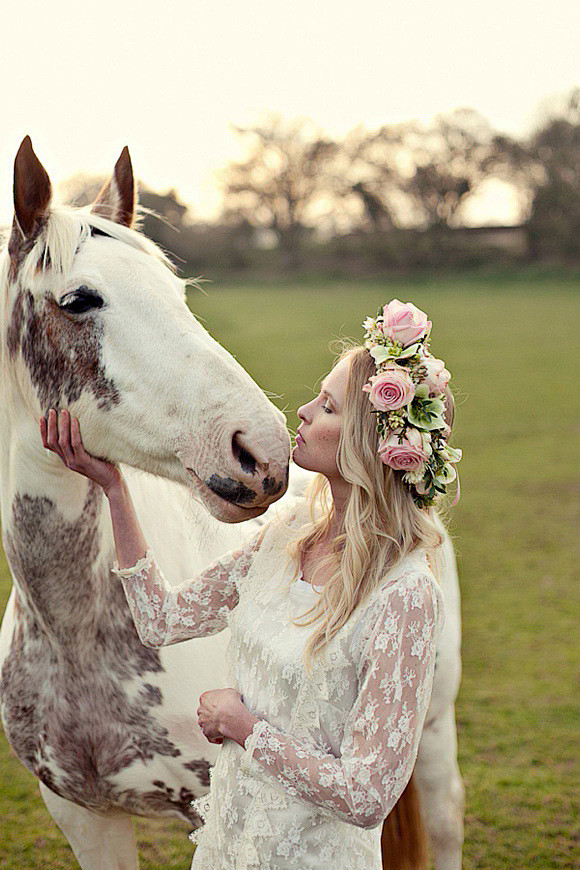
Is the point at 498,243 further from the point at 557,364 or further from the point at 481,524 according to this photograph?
the point at 481,524

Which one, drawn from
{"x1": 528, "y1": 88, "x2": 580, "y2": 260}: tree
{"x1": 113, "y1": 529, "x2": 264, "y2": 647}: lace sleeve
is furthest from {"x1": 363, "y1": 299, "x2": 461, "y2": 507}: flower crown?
{"x1": 528, "y1": 88, "x2": 580, "y2": 260}: tree

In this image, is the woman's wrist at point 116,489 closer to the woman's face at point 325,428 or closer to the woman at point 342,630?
the woman at point 342,630

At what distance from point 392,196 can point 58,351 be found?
117ft

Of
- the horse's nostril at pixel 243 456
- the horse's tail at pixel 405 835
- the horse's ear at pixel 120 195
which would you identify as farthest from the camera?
the horse's tail at pixel 405 835

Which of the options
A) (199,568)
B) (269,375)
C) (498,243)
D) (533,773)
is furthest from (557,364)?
(199,568)

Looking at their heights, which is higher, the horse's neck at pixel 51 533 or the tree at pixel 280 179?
the tree at pixel 280 179

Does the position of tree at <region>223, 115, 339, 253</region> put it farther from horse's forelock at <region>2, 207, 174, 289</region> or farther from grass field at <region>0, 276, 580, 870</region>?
horse's forelock at <region>2, 207, 174, 289</region>

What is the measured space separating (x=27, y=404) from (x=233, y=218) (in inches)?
1287

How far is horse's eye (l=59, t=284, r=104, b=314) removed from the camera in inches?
69.9

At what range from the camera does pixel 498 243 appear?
32406 millimetres

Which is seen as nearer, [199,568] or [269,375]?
[199,568]

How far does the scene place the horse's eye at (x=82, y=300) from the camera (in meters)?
1.78

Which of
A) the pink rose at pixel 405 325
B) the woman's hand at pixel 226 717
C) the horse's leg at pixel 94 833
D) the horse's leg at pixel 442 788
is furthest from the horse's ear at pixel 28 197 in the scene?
the horse's leg at pixel 442 788

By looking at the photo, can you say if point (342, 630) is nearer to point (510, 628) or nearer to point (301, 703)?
point (301, 703)
